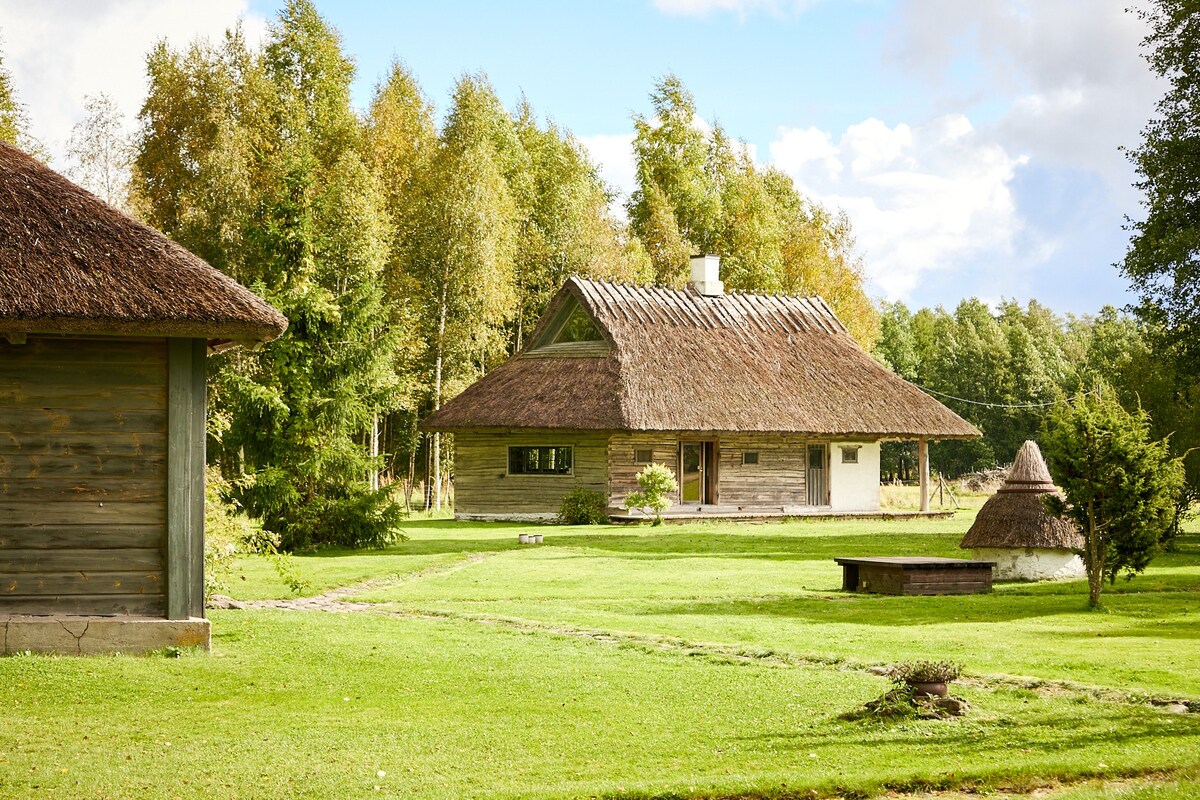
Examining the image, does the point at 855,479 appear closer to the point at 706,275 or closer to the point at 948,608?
the point at 706,275

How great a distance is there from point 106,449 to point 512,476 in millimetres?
22333

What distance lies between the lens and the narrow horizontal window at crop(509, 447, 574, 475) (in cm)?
3334

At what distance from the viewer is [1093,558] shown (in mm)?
16188

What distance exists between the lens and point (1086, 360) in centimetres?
7412

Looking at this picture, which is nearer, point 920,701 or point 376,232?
point 920,701

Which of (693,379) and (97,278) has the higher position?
(693,379)

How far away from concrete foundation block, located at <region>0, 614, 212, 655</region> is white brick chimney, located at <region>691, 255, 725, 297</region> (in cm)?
2914

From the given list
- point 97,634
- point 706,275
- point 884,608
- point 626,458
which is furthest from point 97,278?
point 706,275

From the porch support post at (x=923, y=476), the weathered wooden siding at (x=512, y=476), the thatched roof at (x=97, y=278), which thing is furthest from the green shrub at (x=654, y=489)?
the thatched roof at (x=97, y=278)

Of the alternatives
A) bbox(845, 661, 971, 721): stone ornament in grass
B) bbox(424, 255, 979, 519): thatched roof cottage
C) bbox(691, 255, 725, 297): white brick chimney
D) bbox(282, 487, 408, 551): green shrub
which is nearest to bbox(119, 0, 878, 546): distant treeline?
bbox(282, 487, 408, 551): green shrub

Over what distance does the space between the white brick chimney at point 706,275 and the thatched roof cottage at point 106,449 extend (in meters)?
28.7

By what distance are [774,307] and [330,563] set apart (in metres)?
21.3

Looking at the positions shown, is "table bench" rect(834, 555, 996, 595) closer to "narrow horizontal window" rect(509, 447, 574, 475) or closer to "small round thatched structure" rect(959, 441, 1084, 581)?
"small round thatched structure" rect(959, 441, 1084, 581)

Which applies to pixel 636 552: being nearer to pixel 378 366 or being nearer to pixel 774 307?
pixel 378 366
